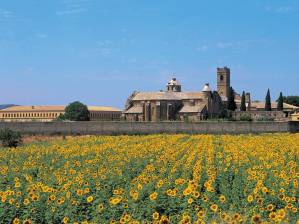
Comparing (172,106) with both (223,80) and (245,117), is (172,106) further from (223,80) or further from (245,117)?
(223,80)

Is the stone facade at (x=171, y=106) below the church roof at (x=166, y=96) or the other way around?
below

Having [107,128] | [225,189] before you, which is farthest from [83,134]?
[225,189]

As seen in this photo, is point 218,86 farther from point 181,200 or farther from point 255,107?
point 181,200

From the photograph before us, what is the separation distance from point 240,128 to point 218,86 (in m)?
72.1

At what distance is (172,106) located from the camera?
312 ft

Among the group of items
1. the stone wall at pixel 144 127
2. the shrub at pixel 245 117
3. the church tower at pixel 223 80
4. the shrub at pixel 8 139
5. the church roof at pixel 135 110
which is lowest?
the shrub at pixel 8 139

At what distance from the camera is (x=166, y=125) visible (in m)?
63.5

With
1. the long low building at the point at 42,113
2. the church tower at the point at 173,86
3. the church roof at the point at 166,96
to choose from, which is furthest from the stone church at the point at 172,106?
the long low building at the point at 42,113

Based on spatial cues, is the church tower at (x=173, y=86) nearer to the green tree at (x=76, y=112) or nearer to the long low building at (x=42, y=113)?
the green tree at (x=76, y=112)

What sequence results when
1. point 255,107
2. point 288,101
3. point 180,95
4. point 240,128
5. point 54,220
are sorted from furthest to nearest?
point 288,101 → point 255,107 → point 180,95 → point 240,128 → point 54,220

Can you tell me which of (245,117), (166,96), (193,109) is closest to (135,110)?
(166,96)

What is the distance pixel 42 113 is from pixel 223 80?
4723 cm

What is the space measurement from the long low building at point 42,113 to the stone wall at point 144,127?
7442 centimetres

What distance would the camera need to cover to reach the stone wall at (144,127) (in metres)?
61.4
